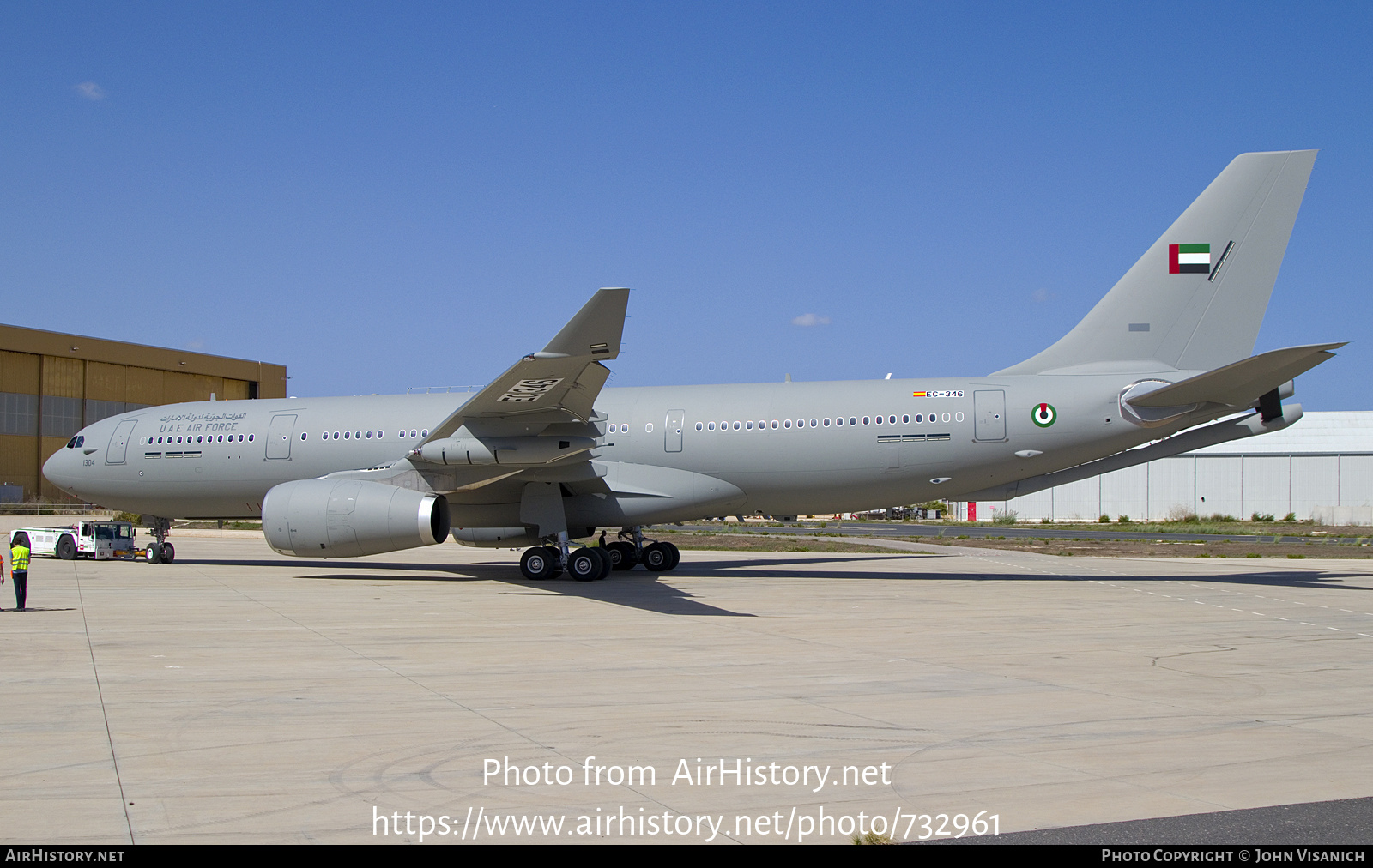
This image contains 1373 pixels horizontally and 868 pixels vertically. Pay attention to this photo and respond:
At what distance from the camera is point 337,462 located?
1955cm

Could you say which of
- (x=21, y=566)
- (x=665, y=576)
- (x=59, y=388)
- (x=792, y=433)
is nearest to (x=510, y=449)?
(x=665, y=576)

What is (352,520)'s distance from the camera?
52.7ft

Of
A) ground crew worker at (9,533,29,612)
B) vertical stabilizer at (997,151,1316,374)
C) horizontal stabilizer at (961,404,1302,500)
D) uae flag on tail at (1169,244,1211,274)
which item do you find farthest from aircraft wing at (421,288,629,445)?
uae flag on tail at (1169,244,1211,274)

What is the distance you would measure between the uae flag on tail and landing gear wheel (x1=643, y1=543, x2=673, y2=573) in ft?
33.9

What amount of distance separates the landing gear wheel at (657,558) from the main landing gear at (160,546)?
9738mm

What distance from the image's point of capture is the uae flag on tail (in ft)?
54.9

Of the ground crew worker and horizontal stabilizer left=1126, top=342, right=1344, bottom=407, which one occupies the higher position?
horizontal stabilizer left=1126, top=342, right=1344, bottom=407

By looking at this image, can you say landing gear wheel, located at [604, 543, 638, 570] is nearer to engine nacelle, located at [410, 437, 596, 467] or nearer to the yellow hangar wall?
engine nacelle, located at [410, 437, 596, 467]

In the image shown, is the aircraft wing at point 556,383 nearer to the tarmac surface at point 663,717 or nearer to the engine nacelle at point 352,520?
the engine nacelle at point 352,520

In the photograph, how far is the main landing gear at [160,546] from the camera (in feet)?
69.1

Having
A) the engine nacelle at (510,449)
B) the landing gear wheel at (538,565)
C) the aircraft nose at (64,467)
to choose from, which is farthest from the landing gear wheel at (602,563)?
the aircraft nose at (64,467)

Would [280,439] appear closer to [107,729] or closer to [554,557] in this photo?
[554,557]

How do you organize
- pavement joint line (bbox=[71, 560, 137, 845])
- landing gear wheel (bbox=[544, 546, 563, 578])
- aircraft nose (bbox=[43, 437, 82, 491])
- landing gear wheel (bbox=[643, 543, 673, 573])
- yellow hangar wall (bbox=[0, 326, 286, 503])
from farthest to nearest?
yellow hangar wall (bbox=[0, 326, 286, 503]) → aircraft nose (bbox=[43, 437, 82, 491]) → landing gear wheel (bbox=[643, 543, 673, 573]) → landing gear wheel (bbox=[544, 546, 563, 578]) → pavement joint line (bbox=[71, 560, 137, 845])
